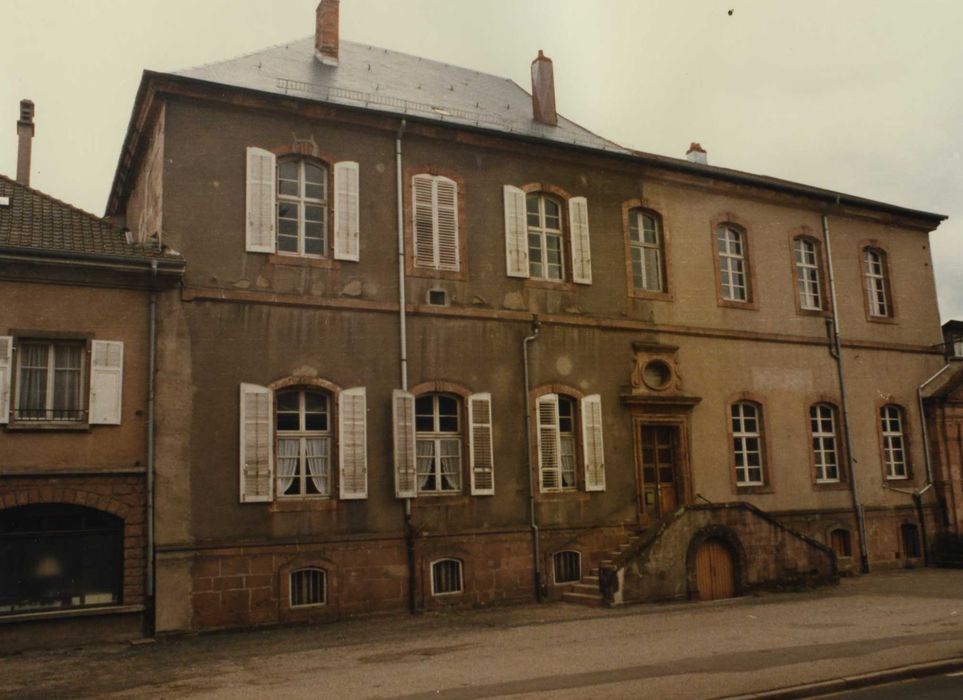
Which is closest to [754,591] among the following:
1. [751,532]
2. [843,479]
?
[751,532]

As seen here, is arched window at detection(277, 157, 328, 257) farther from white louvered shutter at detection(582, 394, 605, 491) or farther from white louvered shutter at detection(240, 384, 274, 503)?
white louvered shutter at detection(582, 394, 605, 491)

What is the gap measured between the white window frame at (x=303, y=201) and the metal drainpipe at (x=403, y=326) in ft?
4.40

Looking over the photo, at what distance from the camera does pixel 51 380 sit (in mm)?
13703

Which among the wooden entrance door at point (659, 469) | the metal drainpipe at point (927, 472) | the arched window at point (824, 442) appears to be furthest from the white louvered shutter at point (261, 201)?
the metal drainpipe at point (927, 472)

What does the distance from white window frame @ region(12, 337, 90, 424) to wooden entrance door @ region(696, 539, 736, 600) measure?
10847 mm

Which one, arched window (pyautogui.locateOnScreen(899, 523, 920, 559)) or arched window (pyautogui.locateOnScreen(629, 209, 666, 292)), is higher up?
arched window (pyautogui.locateOnScreen(629, 209, 666, 292))

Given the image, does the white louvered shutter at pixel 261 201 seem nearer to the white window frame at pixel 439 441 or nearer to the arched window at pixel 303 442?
the arched window at pixel 303 442

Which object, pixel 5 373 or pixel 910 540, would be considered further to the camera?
pixel 910 540

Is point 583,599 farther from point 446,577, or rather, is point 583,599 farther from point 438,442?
point 438,442

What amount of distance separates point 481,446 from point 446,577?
7.93 ft

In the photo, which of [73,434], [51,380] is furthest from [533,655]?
[51,380]

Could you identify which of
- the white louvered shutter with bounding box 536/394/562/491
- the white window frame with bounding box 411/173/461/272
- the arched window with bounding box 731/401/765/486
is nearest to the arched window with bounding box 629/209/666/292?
the arched window with bounding box 731/401/765/486

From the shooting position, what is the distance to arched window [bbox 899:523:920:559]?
2252cm

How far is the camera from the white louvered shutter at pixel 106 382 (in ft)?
45.1
